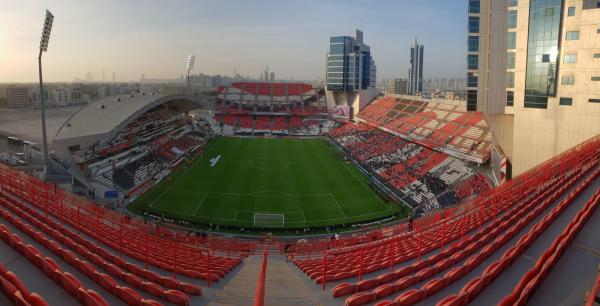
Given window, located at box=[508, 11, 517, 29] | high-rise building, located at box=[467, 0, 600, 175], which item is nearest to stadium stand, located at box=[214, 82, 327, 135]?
high-rise building, located at box=[467, 0, 600, 175]

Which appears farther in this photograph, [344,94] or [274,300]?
[344,94]

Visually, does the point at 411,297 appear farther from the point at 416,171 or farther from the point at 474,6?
the point at 416,171

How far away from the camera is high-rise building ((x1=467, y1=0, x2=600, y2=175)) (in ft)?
62.3

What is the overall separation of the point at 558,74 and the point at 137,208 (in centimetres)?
2785

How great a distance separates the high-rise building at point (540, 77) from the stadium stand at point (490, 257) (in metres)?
5.96

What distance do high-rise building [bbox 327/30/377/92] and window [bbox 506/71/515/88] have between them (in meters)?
48.9

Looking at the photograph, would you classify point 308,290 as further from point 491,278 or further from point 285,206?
point 285,206

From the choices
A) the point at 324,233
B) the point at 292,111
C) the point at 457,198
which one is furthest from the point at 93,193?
the point at 292,111

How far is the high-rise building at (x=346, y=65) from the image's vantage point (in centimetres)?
7138

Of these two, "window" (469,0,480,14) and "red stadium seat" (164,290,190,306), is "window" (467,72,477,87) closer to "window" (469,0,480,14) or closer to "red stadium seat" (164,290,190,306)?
"window" (469,0,480,14)

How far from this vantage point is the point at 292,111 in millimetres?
76125

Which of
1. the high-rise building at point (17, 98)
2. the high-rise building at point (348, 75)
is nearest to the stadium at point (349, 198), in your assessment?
the high-rise building at point (348, 75)

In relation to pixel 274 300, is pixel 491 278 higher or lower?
higher

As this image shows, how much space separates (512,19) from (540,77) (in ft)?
13.7
